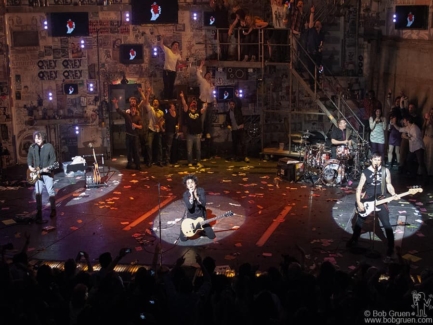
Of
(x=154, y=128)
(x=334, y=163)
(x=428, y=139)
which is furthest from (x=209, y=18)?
(x=428, y=139)

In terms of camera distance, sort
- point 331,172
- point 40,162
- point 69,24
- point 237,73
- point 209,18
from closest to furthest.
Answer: point 40,162 < point 331,172 < point 69,24 < point 209,18 < point 237,73

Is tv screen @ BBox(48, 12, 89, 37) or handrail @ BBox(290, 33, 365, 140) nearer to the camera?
handrail @ BBox(290, 33, 365, 140)

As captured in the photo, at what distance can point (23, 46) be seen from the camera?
66.9ft

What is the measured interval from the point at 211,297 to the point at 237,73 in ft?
49.7

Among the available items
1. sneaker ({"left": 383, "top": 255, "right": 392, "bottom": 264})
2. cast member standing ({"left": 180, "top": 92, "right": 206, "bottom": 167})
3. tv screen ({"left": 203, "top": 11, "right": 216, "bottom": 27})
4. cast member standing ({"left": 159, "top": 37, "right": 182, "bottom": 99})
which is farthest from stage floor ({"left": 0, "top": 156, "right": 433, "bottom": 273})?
tv screen ({"left": 203, "top": 11, "right": 216, "bottom": 27})

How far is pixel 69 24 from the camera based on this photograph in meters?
19.5

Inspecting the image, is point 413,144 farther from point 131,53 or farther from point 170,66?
point 131,53

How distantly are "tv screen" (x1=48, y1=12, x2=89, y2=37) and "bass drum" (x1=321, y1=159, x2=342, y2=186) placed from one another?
8.67 meters

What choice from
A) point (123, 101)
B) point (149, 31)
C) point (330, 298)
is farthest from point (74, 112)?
point (330, 298)

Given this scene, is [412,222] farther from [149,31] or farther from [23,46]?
[23,46]

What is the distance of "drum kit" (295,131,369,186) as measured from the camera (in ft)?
56.9

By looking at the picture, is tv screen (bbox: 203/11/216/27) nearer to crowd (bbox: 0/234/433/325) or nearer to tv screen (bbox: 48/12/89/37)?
tv screen (bbox: 48/12/89/37)

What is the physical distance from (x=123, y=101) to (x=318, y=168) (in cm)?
770

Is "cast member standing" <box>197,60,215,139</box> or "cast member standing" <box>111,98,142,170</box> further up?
"cast member standing" <box>197,60,215,139</box>
